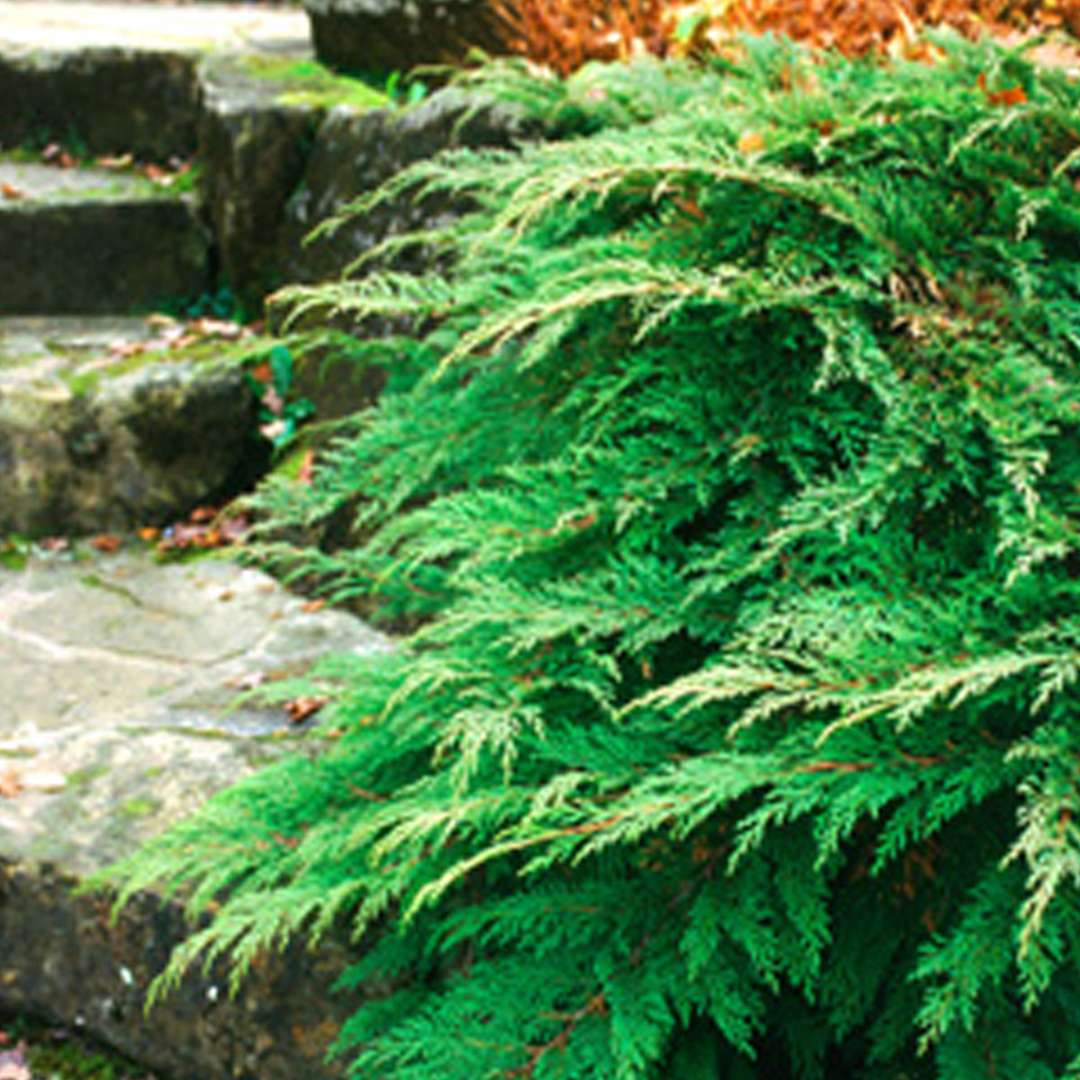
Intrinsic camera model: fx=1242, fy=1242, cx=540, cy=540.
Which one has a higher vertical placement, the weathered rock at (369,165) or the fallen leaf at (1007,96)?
the fallen leaf at (1007,96)

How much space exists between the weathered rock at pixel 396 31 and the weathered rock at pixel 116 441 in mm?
1473

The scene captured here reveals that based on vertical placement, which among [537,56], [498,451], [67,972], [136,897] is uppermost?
[537,56]

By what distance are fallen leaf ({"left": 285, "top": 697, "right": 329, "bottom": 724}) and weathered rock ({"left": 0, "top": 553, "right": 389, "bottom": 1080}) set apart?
36 millimetres

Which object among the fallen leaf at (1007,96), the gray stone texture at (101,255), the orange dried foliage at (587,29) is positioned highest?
the fallen leaf at (1007,96)

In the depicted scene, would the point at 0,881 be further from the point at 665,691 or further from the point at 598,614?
the point at 665,691

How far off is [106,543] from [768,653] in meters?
3.47

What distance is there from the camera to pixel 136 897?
8.78ft

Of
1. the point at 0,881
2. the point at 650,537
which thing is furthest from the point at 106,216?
the point at 650,537

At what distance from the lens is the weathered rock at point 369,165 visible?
12.6 ft

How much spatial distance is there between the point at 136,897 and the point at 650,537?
1450mm

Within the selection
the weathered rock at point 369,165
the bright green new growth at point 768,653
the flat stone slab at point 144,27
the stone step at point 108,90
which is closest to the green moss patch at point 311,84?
the weathered rock at point 369,165

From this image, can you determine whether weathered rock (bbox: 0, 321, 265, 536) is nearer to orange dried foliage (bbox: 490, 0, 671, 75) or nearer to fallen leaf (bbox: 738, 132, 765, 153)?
orange dried foliage (bbox: 490, 0, 671, 75)

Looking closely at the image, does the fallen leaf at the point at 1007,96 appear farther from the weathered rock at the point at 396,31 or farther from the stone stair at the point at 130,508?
the weathered rock at the point at 396,31

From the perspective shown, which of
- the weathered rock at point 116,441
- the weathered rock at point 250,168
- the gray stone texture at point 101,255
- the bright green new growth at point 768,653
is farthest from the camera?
the gray stone texture at point 101,255
